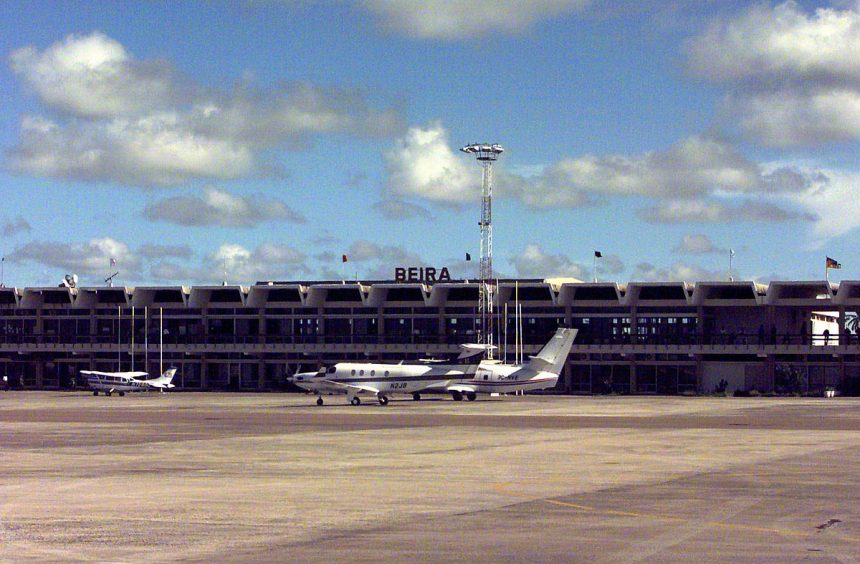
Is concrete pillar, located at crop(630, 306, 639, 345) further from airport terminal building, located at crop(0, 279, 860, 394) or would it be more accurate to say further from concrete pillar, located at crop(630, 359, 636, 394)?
concrete pillar, located at crop(630, 359, 636, 394)

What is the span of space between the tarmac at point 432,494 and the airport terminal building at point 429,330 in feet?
249

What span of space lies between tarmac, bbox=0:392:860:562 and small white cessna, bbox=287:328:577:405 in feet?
110

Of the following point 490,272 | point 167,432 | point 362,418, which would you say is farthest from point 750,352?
point 167,432

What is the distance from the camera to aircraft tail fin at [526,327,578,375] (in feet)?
302

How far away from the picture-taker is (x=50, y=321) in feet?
513

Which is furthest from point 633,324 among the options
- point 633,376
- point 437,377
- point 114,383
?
point 114,383

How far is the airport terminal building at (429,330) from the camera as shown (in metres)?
127

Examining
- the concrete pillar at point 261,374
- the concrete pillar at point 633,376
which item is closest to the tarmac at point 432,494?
the concrete pillar at point 633,376

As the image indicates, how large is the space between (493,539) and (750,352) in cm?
11016

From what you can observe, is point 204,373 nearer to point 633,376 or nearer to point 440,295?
point 440,295

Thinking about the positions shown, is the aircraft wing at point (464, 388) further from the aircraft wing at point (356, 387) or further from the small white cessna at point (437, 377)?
the aircraft wing at point (356, 387)

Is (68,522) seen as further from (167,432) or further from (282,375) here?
(282,375)

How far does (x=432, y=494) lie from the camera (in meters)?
26.8

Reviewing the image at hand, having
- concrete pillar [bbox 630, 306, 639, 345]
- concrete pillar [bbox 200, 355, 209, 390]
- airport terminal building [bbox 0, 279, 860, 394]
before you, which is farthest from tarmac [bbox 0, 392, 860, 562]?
concrete pillar [bbox 200, 355, 209, 390]
